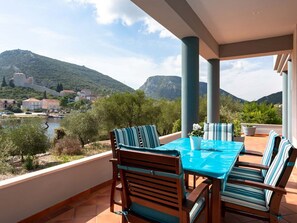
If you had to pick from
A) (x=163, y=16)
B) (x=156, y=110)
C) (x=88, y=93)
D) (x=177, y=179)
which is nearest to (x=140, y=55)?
(x=156, y=110)

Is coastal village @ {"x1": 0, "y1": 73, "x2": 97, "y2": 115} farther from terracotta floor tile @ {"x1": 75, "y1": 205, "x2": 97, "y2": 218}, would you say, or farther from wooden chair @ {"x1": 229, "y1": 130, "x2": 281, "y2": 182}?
wooden chair @ {"x1": 229, "y1": 130, "x2": 281, "y2": 182}

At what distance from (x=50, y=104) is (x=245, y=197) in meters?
6.89

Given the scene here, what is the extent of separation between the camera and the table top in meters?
1.76

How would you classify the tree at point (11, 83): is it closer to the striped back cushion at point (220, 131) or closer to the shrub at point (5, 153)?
the shrub at point (5, 153)

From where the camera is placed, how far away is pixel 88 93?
10.2 metres

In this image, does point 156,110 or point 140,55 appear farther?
point 140,55

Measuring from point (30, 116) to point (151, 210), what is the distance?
687 centimetres

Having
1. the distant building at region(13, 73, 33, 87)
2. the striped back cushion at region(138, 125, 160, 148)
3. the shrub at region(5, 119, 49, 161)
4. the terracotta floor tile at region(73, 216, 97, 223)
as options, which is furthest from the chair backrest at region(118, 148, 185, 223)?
the distant building at region(13, 73, 33, 87)

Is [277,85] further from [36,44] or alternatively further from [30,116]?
[36,44]

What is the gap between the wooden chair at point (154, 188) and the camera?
4.42 ft

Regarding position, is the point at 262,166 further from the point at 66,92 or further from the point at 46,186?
the point at 66,92

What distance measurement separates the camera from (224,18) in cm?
432

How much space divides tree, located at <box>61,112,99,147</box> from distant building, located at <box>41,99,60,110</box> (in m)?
1.66

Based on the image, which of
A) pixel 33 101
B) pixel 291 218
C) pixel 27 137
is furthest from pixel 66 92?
pixel 291 218
